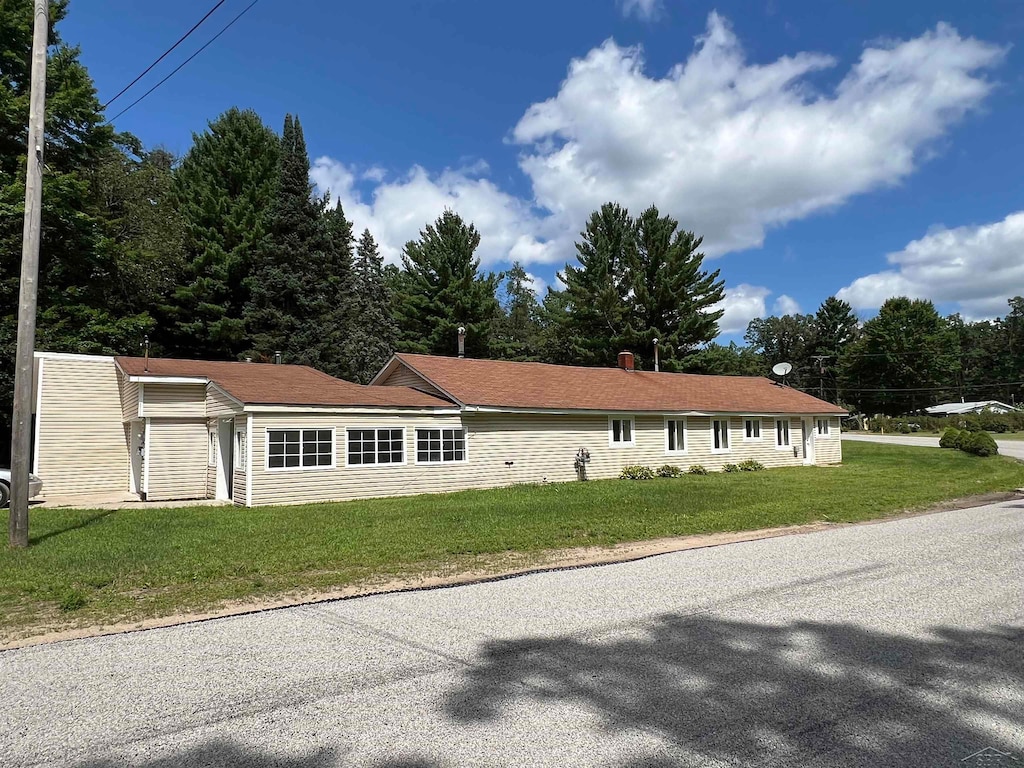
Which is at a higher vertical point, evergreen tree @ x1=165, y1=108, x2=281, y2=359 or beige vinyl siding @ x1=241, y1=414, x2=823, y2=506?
evergreen tree @ x1=165, y1=108, x2=281, y2=359

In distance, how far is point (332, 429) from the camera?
50.3 feet

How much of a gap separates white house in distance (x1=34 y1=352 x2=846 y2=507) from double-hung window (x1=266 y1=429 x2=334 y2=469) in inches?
1.0

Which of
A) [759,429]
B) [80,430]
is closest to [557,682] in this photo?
[80,430]

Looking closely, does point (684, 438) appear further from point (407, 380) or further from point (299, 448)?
point (299, 448)

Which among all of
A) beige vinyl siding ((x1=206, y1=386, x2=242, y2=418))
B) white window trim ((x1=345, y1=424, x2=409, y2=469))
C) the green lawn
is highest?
beige vinyl siding ((x1=206, y1=386, x2=242, y2=418))

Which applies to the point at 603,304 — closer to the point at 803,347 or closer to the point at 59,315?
the point at 59,315

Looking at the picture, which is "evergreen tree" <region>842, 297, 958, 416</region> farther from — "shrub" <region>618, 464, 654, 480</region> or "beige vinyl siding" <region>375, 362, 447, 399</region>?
"beige vinyl siding" <region>375, 362, 447, 399</region>

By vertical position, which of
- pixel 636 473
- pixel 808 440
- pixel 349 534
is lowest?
pixel 349 534

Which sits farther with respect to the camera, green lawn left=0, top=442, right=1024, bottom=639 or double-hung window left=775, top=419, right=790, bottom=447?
double-hung window left=775, top=419, right=790, bottom=447

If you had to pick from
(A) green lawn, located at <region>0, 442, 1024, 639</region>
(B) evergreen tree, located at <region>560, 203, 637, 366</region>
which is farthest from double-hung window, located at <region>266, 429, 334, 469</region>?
(B) evergreen tree, located at <region>560, 203, 637, 366</region>

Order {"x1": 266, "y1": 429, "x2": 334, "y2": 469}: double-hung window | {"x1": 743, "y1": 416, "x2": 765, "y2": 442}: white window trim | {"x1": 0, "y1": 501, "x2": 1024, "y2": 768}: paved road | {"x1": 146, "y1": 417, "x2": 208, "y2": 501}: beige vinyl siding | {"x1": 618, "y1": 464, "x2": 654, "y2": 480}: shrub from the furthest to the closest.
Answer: {"x1": 743, "y1": 416, "x2": 765, "y2": 442}: white window trim, {"x1": 618, "y1": 464, "x2": 654, "y2": 480}: shrub, {"x1": 146, "y1": 417, "x2": 208, "y2": 501}: beige vinyl siding, {"x1": 266, "y1": 429, "x2": 334, "y2": 469}: double-hung window, {"x1": 0, "y1": 501, "x2": 1024, "y2": 768}: paved road

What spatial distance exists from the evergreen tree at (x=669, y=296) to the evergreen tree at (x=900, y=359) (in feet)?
123

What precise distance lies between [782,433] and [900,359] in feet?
176

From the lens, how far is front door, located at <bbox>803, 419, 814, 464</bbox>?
1036 inches
